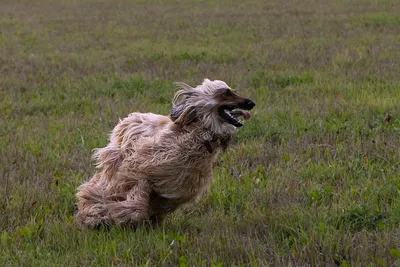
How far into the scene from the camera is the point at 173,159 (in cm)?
443

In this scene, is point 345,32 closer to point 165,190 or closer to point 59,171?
point 59,171

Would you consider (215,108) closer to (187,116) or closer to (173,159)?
(187,116)

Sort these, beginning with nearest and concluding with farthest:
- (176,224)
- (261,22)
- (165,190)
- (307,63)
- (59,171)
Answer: (165,190) < (176,224) < (59,171) < (307,63) < (261,22)

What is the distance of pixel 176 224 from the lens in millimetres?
4973

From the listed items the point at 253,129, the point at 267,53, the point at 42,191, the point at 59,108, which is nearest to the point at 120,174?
the point at 42,191

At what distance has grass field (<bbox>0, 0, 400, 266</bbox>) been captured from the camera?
4.31 metres

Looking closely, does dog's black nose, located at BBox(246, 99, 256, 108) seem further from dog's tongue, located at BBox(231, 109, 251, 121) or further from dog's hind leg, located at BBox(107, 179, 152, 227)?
dog's hind leg, located at BBox(107, 179, 152, 227)

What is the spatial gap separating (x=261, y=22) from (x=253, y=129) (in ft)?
45.0

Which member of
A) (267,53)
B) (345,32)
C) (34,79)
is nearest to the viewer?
(34,79)

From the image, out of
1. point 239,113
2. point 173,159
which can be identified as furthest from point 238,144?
point 173,159

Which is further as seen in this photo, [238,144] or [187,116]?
[238,144]

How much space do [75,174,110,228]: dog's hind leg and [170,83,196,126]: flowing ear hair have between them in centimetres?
84

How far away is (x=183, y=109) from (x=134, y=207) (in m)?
0.80

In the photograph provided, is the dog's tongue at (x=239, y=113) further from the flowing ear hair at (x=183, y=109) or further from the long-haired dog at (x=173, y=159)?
the flowing ear hair at (x=183, y=109)
